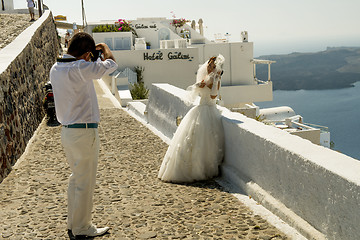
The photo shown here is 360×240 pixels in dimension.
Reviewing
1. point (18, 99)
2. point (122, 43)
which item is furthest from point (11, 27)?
point (122, 43)

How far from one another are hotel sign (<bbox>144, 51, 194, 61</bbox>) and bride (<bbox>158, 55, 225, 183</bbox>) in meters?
27.3

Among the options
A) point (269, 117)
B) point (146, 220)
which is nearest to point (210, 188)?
point (146, 220)

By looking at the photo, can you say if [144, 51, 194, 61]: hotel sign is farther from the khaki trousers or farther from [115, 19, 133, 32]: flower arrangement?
the khaki trousers

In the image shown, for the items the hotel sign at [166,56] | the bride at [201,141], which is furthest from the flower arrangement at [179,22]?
the bride at [201,141]

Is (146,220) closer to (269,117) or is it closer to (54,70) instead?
(54,70)

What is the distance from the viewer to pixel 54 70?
4590 millimetres

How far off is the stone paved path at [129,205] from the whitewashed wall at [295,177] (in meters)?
0.28

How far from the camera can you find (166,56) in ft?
112

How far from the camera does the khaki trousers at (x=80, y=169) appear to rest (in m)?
4.61

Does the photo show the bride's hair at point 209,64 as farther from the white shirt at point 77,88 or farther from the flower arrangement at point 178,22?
the flower arrangement at point 178,22

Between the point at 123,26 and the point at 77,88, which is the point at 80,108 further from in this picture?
the point at 123,26

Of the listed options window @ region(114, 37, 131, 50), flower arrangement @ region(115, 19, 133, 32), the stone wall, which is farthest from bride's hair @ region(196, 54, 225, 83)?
flower arrangement @ region(115, 19, 133, 32)

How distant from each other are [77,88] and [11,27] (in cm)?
1745

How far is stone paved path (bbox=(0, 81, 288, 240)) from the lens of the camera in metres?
4.98
